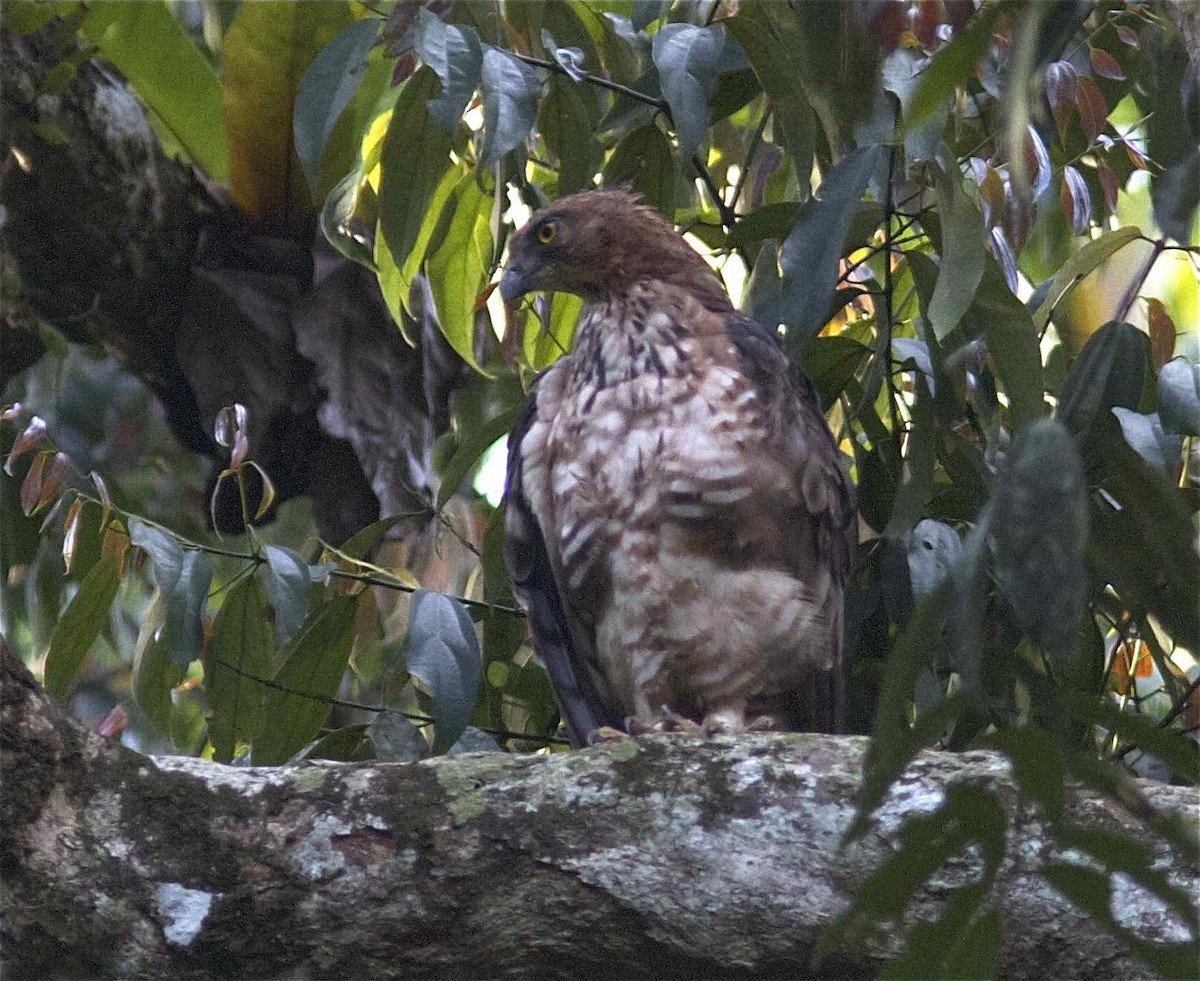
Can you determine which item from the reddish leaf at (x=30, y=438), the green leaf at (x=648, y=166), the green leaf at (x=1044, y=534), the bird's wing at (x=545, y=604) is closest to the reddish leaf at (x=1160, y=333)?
the green leaf at (x=648, y=166)

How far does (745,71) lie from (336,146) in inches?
59.6

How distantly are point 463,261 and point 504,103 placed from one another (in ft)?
2.91

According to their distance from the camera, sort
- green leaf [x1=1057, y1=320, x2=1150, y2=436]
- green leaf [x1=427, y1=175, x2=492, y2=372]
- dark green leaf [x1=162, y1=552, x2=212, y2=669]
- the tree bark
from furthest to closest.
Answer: green leaf [x1=427, y1=175, x2=492, y2=372] < dark green leaf [x1=162, y1=552, x2=212, y2=669] < green leaf [x1=1057, y1=320, x2=1150, y2=436] < the tree bark

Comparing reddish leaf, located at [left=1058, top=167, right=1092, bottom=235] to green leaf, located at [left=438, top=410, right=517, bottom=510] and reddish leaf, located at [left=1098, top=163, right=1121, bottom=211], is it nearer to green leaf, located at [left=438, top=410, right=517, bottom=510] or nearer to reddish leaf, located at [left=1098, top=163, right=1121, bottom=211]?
reddish leaf, located at [left=1098, top=163, right=1121, bottom=211]

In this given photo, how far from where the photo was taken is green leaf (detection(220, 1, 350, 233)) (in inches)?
167

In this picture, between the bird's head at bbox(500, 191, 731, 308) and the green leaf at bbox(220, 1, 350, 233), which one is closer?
the bird's head at bbox(500, 191, 731, 308)

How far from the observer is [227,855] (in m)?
2.26

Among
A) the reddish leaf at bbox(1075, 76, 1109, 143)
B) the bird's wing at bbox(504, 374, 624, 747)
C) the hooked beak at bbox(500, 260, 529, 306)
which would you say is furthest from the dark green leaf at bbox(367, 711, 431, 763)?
the reddish leaf at bbox(1075, 76, 1109, 143)

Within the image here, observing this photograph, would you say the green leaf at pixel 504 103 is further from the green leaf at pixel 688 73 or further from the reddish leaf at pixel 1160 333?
the reddish leaf at pixel 1160 333

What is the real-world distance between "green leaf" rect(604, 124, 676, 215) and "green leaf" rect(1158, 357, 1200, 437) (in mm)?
1313

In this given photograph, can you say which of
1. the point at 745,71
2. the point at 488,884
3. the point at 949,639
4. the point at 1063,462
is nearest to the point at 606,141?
the point at 745,71

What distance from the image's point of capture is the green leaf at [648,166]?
3.51m

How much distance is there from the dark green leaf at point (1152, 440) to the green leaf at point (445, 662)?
1.23 metres

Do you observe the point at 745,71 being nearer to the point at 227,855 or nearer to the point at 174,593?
the point at 174,593
